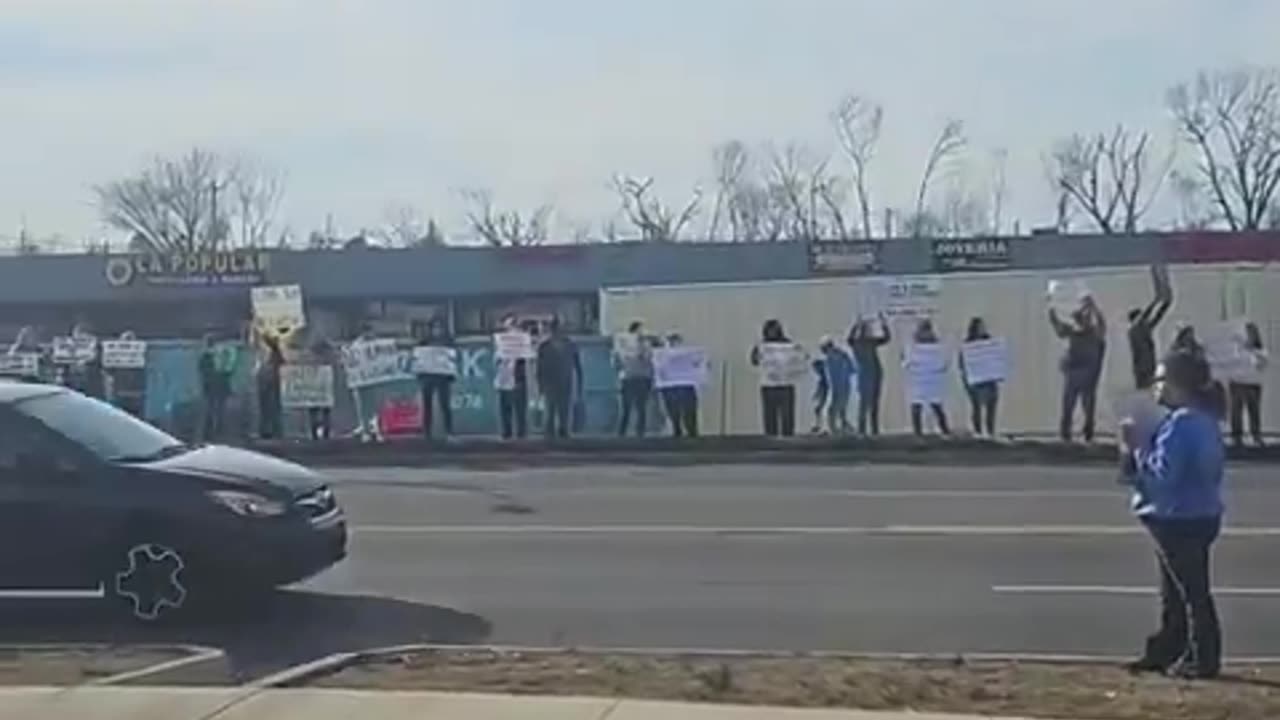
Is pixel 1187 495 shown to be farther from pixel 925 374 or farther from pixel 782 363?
pixel 782 363

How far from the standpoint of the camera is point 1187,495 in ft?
32.5

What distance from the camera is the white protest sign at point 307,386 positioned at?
28.3 metres

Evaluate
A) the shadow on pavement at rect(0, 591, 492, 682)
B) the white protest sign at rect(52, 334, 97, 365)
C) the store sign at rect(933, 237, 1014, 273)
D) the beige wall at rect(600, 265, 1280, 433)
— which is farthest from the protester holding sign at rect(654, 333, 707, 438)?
the store sign at rect(933, 237, 1014, 273)

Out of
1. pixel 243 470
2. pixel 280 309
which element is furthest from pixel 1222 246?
pixel 243 470

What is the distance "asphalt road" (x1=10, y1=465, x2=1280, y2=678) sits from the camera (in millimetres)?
11922

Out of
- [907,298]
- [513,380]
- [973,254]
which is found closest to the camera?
[907,298]

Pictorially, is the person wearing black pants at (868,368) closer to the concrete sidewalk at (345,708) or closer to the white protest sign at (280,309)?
the white protest sign at (280,309)

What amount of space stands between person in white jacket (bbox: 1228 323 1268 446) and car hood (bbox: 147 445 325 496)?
47.2 ft

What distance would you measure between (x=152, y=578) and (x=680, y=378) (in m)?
15.0

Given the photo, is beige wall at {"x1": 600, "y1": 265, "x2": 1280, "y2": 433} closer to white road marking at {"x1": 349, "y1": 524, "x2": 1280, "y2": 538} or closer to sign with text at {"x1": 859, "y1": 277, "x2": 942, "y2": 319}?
sign with text at {"x1": 859, "y1": 277, "x2": 942, "y2": 319}

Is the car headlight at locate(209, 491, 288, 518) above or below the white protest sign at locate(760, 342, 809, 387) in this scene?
below

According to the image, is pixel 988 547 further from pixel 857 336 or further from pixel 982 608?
pixel 857 336

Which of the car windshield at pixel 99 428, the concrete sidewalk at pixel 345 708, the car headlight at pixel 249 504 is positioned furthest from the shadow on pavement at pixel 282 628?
the concrete sidewalk at pixel 345 708

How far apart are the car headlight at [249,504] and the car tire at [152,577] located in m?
0.38
